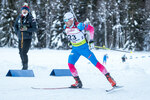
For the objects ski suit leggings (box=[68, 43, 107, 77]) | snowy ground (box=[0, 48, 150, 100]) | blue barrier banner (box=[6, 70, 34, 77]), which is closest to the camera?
snowy ground (box=[0, 48, 150, 100])

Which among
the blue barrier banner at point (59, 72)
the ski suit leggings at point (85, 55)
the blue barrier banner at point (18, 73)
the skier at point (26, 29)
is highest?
the skier at point (26, 29)

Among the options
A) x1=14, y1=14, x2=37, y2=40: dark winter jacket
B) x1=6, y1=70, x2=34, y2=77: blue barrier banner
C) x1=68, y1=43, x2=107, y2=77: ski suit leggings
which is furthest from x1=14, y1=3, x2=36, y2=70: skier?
x1=68, y1=43, x2=107, y2=77: ski suit leggings

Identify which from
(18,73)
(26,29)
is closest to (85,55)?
(18,73)

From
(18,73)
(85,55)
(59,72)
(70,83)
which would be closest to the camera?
(85,55)

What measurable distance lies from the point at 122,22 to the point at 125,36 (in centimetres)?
295

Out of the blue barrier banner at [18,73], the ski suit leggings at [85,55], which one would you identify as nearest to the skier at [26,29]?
the blue barrier banner at [18,73]

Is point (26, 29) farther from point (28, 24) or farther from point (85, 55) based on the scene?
point (85, 55)

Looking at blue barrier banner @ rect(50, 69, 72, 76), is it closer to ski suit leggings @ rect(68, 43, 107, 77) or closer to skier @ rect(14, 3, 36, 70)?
skier @ rect(14, 3, 36, 70)

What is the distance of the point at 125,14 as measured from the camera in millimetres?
39812

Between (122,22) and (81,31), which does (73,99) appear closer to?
(81,31)

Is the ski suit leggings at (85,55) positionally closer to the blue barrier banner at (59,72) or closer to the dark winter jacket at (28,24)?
the blue barrier banner at (59,72)

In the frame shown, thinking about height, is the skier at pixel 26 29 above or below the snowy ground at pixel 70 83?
above

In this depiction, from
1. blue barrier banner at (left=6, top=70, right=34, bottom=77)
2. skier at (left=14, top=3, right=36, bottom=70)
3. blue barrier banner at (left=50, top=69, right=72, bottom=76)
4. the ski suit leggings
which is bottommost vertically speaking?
blue barrier banner at (left=50, top=69, right=72, bottom=76)

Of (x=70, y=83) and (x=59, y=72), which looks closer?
(x=70, y=83)
